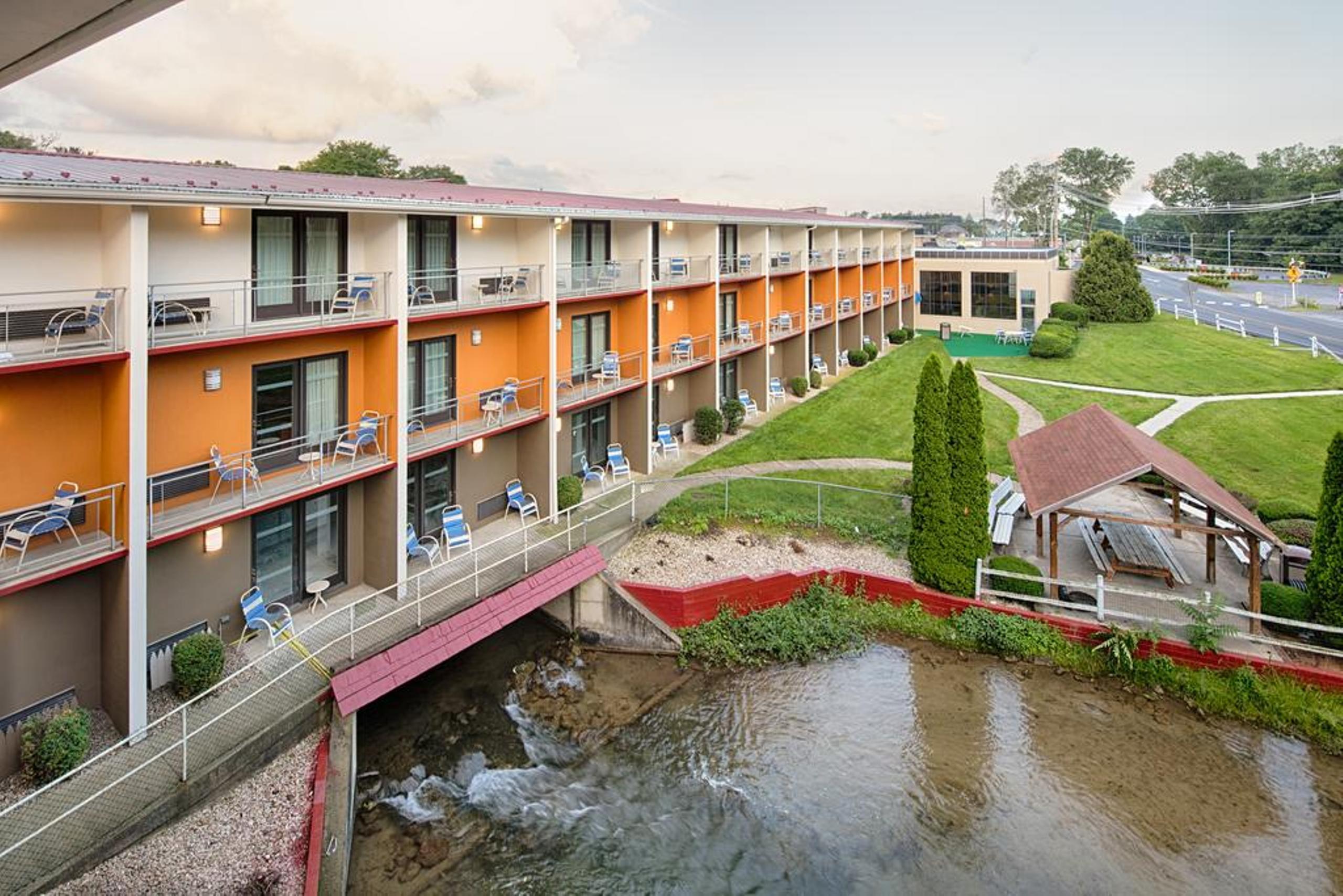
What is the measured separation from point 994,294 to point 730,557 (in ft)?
134

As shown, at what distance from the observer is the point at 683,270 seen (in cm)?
2600

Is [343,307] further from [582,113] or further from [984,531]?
[582,113]

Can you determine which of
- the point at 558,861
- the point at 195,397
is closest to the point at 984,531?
the point at 558,861

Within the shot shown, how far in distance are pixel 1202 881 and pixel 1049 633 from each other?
546 centimetres

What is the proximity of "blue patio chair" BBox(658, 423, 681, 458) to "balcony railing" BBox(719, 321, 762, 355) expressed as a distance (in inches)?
197

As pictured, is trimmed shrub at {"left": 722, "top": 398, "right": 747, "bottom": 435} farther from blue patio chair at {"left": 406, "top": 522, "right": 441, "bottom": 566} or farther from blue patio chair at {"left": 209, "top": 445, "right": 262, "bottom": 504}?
blue patio chair at {"left": 209, "top": 445, "right": 262, "bottom": 504}

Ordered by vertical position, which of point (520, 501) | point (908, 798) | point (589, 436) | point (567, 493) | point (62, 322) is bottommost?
point (908, 798)

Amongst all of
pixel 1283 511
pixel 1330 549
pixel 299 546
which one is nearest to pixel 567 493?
pixel 299 546

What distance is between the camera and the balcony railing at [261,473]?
38.1 ft

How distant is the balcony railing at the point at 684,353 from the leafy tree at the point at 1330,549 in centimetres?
1577

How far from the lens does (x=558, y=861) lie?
10.3 meters

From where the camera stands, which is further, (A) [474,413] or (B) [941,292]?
(B) [941,292]

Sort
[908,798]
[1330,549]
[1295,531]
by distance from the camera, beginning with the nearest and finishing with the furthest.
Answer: [908,798], [1330,549], [1295,531]

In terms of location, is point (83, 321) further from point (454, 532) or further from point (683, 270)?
point (683, 270)
